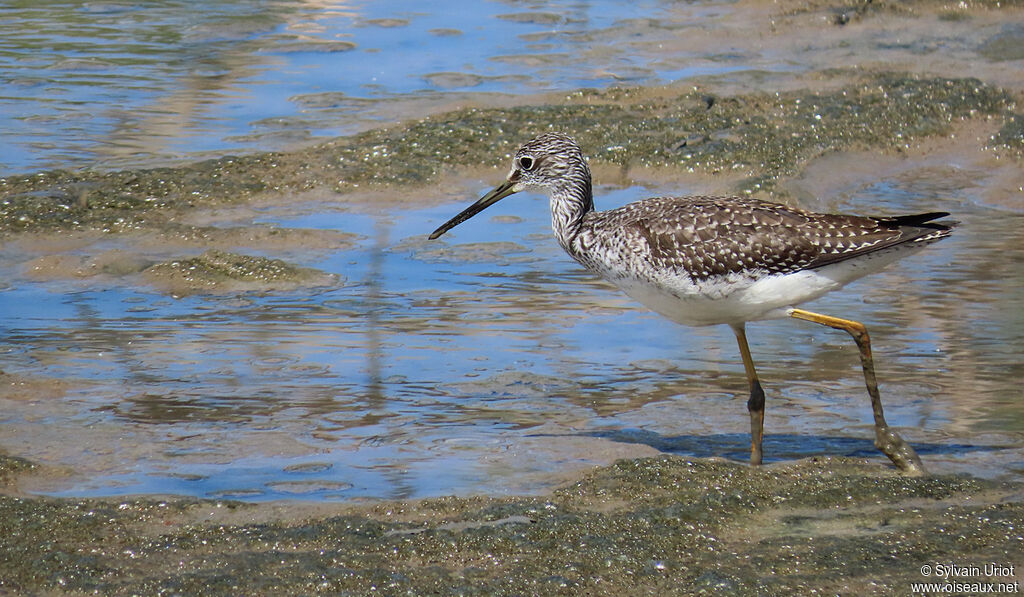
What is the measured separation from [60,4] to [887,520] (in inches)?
496

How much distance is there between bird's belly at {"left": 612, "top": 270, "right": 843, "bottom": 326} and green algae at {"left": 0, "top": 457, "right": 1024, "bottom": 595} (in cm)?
78

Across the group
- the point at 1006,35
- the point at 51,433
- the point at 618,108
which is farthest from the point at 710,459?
the point at 1006,35

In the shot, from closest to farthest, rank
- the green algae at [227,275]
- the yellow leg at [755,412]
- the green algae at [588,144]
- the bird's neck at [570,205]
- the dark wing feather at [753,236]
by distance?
the dark wing feather at [753,236], the yellow leg at [755,412], the bird's neck at [570,205], the green algae at [227,275], the green algae at [588,144]

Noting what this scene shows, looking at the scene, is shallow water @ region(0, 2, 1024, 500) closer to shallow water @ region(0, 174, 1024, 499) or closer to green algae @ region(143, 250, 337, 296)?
shallow water @ region(0, 174, 1024, 499)

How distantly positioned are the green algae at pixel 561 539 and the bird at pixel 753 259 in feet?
1.71

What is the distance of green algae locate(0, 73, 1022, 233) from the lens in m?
9.66

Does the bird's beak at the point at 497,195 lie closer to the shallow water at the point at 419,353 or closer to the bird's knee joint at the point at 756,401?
the shallow water at the point at 419,353

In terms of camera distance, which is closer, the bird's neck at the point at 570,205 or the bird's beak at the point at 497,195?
the bird's neck at the point at 570,205

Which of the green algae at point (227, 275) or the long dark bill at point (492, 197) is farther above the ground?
the long dark bill at point (492, 197)

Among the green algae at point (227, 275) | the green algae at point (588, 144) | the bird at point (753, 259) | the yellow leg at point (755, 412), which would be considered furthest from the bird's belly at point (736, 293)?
the green algae at point (588, 144)

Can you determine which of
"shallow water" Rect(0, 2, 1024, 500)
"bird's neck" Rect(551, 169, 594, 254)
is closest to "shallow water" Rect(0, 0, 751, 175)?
"shallow water" Rect(0, 2, 1024, 500)

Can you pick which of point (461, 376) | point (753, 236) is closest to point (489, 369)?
point (461, 376)

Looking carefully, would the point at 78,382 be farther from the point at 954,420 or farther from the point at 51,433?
the point at 954,420

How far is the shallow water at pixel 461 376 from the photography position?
5855 mm
